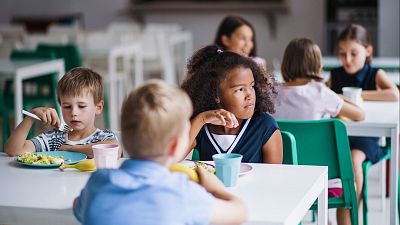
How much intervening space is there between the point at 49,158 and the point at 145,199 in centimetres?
86

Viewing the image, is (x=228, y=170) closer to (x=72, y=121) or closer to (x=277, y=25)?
(x=72, y=121)

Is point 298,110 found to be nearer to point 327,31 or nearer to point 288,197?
point 288,197

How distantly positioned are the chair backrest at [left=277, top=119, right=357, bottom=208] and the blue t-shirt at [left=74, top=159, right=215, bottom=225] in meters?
1.26

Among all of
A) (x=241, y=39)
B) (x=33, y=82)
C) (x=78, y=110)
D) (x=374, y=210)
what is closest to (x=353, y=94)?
(x=374, y=210)

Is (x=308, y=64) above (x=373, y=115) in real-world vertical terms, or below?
above

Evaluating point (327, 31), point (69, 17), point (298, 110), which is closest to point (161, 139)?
point (298, 110)

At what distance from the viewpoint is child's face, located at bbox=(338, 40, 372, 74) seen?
13.0ft

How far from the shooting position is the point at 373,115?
3439 millimetres

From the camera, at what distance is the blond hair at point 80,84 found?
2.61 meters

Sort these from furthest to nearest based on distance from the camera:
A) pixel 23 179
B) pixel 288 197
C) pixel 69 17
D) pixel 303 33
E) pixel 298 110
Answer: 1. pixel 69 17
2. pixel 303 33
3. pixel 298 110
4. pixel 23 179
5. pixel 288 197

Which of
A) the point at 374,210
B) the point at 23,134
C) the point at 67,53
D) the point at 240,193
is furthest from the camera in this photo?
the point at 67,53

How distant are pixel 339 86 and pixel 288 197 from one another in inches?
83.1

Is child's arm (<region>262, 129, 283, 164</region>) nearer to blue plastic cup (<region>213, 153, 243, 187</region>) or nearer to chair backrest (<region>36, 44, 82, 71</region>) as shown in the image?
blue plastic cup (<region>213, 153, 243, 187</region>)

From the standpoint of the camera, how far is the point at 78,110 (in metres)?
2.63
